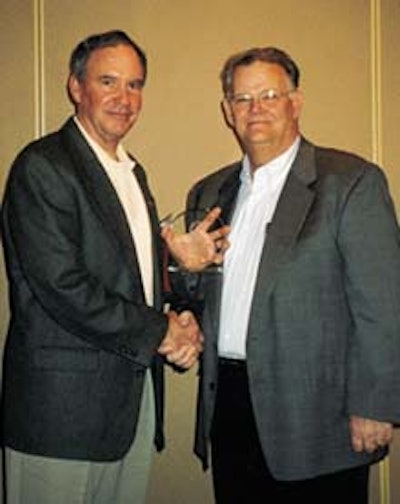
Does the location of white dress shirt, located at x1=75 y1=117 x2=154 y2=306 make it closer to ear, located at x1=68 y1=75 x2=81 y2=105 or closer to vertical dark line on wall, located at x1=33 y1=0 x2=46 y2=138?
ear, located at x1=68 y1=75 x2=81 y2=105

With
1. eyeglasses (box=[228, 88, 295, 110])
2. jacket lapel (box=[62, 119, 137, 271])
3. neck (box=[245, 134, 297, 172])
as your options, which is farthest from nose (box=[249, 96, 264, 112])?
jacket lapel (box=[62, 119, 137, 271])

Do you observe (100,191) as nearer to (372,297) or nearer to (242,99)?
(242,99)

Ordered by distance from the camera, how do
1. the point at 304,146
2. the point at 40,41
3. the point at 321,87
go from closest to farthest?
the point at 304,146 < the point at 40,41 < the point at 321,87

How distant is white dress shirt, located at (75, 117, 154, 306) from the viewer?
1.72m

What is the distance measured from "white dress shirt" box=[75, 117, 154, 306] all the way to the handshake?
0.11 meters

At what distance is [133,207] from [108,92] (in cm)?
32

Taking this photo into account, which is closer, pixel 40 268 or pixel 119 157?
pixel 40 268

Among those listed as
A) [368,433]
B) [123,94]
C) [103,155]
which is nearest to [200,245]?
[103,155]

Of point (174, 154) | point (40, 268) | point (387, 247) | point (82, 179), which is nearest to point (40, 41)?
point (174, 154)

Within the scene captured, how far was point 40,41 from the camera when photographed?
2.17m

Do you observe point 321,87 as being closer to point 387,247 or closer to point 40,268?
point 387,247

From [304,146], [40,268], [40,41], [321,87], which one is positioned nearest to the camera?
[40,268]

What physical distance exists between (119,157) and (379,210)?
74 cm

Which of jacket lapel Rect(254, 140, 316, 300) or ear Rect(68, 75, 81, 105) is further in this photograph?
ear Rect(68, 75, 81, 105)
